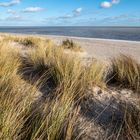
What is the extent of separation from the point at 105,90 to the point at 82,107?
0.70 meters

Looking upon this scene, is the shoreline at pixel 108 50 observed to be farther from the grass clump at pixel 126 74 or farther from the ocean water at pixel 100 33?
the ocean water at pixel 100 33

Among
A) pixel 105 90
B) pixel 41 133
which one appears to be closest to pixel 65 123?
pixel 41 133

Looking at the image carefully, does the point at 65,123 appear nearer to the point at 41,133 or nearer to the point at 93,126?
the point at 41,133

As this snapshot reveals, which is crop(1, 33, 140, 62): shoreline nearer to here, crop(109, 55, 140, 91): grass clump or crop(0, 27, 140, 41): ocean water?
crop(109, 55, 140, 91): grass clump

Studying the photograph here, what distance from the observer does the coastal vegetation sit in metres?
2.07

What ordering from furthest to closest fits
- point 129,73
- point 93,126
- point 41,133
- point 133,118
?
point 129,73, point 93,126, point 133,118, point 41,133

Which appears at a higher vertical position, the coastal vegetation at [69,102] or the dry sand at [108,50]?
the coastal vegetation at [69,102]

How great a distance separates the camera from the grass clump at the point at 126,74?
3.59m

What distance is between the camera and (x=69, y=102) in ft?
8.40

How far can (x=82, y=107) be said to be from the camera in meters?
2.95

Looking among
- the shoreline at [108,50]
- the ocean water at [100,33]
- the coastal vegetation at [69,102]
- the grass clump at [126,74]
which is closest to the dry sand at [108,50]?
the shoreline at [108,50]

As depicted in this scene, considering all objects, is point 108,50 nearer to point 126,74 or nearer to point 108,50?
point 108,50

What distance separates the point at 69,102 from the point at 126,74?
1490 millimetres

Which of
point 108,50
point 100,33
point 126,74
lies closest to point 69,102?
point 126,74
